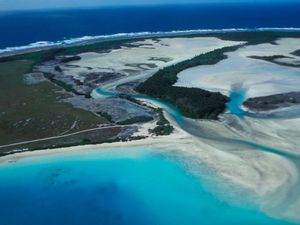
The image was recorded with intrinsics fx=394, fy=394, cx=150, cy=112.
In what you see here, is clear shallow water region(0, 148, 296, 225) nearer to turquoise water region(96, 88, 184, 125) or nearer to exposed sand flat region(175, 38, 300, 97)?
turquoise water region(96, 88, 184, 125)

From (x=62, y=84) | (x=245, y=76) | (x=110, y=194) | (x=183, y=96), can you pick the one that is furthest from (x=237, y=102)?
(x=62, y=84)

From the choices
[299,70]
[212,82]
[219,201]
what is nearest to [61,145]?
[219,201]

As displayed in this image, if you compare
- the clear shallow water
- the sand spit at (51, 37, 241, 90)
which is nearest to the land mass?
the sand spit at (51, 37, 241, 90)

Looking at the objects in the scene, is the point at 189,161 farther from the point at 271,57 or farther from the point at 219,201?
the point at 271,57

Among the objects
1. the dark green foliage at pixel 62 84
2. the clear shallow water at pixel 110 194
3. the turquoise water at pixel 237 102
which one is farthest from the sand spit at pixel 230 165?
the dark green foliage at pixel 62 84

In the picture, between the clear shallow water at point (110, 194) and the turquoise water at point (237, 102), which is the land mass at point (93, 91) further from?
the clear shallow water at point (110, 194)

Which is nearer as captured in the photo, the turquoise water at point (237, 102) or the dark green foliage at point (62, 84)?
the turquoise water at point (237, 102)
